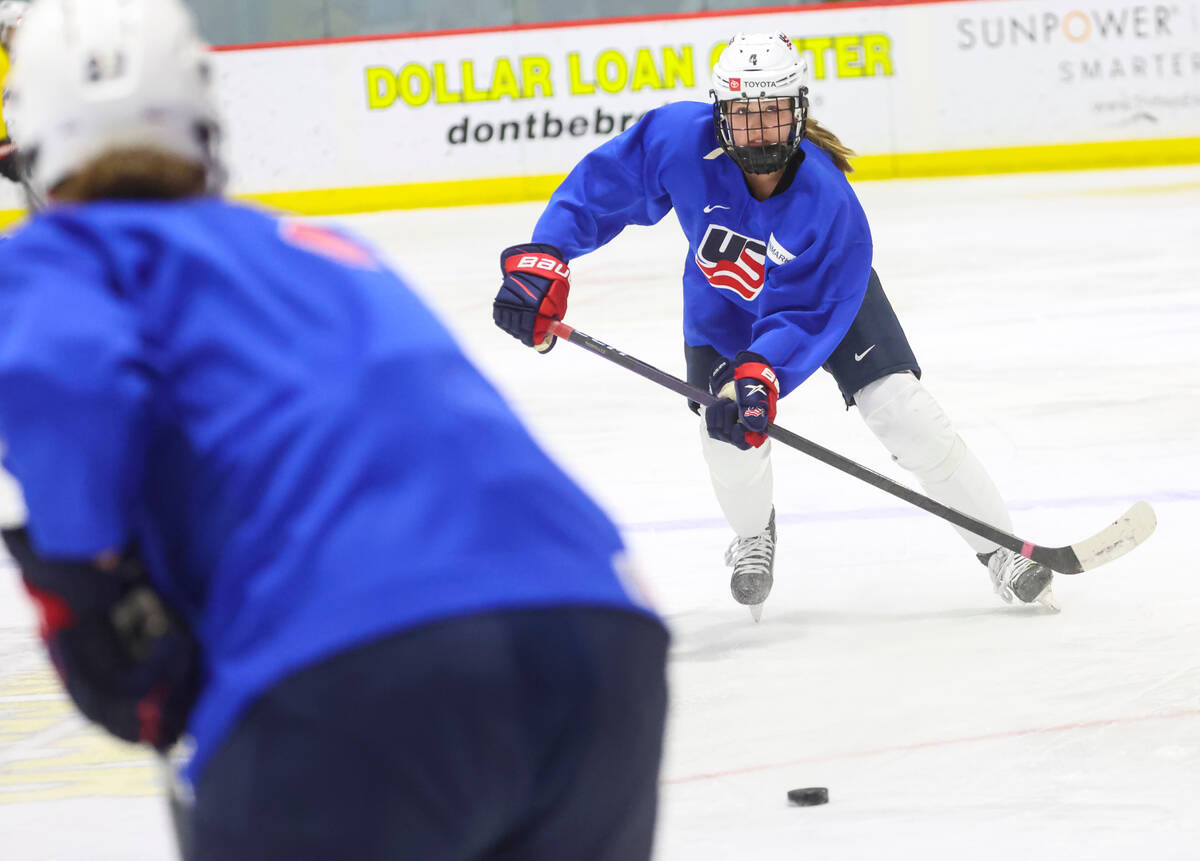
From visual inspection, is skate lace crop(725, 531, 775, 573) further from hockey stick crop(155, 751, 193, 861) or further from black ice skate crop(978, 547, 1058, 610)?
hockey stick crop(155, 751, 193, 861)

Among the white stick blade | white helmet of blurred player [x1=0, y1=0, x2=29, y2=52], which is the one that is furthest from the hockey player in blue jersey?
white helmet of blurred player [x1=0, y1=0, x2=29, y2=52]

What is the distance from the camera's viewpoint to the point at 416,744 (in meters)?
0.80

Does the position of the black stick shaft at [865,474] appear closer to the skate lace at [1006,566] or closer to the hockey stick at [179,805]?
the skate lace at [1006,566]

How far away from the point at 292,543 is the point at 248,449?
0.17ft

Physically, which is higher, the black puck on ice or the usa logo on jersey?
the usa logo on jersey

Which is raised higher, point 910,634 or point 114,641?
point 114,641

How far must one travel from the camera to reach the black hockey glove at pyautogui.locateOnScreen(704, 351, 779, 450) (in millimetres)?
2662

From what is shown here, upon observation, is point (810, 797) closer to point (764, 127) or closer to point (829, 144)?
point (764, 127)

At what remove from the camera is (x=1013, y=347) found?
17.8ft

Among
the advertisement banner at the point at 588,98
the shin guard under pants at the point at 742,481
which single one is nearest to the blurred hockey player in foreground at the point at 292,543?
the shin guard under pants at the point at 742,481

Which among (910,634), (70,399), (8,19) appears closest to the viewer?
(70,399)

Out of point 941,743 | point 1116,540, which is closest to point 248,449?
point 941,743

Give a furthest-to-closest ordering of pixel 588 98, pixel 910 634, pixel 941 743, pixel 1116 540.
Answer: pixel 588 98
pixel 1116 540
pixel 910 634
pixel 941 743

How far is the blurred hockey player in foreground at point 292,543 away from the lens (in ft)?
2.63
